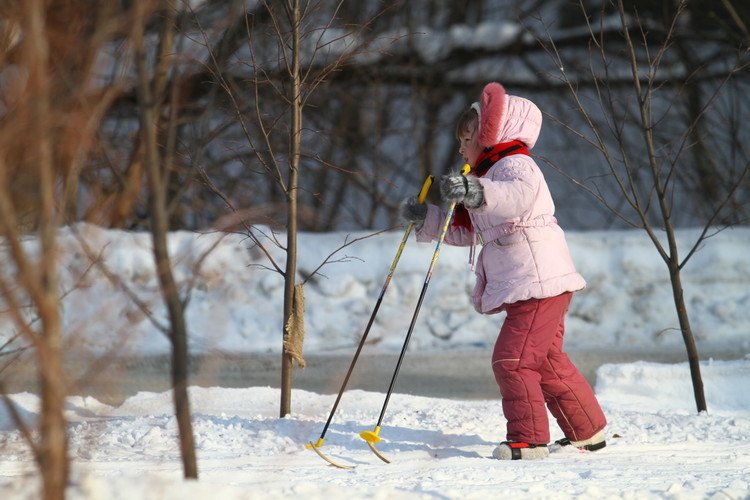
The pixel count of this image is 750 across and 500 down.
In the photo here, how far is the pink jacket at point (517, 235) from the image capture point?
405 cm

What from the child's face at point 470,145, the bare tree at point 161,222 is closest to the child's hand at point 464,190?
the child's face at point 470,145

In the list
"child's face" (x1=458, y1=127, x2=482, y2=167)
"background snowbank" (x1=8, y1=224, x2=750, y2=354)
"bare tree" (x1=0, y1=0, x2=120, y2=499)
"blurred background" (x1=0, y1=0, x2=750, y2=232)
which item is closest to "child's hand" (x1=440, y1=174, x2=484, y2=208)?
"child's face" (x1=458, y1=127, x2=482, y2=167)

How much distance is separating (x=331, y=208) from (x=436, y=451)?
7.61 meters

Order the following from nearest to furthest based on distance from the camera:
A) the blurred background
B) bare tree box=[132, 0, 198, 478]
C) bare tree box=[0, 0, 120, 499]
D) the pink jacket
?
bare tree box=[0, 0, 120, 499]
bare tree box=[132, 0, 198, 478]
the pink jacket
the blurred background

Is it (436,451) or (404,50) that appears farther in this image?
(404,50)

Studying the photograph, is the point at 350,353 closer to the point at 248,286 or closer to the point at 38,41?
the point at 248,286

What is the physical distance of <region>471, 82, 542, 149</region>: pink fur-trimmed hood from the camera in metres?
4.25

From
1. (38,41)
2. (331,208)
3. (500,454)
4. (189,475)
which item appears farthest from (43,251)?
(331,208)

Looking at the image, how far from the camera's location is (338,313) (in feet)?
28.5

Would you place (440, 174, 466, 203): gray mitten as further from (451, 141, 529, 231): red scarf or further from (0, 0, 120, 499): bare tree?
(0, 0, 120, 499): bare tree

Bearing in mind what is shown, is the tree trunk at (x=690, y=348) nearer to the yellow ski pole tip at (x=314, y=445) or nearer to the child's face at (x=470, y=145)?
the child's face at (x=470, y=145)

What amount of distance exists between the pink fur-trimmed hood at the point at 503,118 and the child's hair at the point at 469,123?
0.03m

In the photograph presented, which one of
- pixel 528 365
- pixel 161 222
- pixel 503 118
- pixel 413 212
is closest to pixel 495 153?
pixel 503 118

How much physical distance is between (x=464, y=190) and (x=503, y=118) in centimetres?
55
